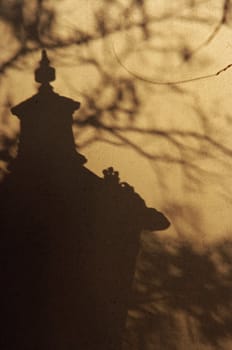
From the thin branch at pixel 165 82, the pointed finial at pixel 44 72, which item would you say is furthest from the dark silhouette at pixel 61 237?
the thin branch at pixel 165 82

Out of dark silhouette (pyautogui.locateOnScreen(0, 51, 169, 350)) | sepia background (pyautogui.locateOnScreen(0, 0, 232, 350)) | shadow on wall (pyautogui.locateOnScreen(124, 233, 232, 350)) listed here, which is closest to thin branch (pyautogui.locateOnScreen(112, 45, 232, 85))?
sepia background (pyautogui.locateOnScreen(0, 0, 232, 350))

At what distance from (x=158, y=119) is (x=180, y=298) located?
157 cm

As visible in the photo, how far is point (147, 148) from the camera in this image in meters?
3.76

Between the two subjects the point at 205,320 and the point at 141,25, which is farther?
the point at 141,25

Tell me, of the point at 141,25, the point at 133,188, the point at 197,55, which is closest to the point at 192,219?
the point at 133,188

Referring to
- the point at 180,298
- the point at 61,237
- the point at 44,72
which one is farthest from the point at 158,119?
the point at 180,298

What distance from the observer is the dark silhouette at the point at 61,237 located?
3.57 m

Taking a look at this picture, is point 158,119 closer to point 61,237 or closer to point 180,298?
point 61,237

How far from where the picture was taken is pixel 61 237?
3.69m

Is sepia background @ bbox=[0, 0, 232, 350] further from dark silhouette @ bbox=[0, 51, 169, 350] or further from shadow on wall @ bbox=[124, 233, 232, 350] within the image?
dark silhouette @ bbox=[0, 51, 169, 350]

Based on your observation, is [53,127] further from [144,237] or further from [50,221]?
[144,237]

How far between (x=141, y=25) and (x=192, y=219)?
183 cm

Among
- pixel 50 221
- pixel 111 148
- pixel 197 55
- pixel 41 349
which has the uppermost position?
pixel 197 55

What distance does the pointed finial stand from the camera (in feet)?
12.6
